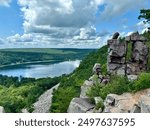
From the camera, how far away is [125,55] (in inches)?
1172

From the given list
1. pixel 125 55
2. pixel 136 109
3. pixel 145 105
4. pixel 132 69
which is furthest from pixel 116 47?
pixel 145 105

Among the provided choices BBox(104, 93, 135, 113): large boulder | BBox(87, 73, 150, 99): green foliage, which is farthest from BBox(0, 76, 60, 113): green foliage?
BBox(104, 93, 135, 113): large boulder

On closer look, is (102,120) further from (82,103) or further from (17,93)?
(17,93)

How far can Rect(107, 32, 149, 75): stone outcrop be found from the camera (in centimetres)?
2947

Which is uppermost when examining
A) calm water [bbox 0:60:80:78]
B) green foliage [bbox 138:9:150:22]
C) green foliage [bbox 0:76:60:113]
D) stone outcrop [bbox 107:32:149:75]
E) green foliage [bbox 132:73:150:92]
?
green foliage [bbox 138:9:150:22]

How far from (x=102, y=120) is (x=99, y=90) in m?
15.5

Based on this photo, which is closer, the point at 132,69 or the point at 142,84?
the point at 142,84

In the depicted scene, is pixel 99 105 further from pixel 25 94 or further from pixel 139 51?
pixel 25 94

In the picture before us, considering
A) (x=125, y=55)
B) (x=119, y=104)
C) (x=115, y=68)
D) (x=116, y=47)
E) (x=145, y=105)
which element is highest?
(x=116, y=47)

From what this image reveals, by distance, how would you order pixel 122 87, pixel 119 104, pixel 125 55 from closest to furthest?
pixel 119 104 < pixel 122 87 < pixel 125 55

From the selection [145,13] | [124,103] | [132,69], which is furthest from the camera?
[145,13]

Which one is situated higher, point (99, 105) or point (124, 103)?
point (124, 103)

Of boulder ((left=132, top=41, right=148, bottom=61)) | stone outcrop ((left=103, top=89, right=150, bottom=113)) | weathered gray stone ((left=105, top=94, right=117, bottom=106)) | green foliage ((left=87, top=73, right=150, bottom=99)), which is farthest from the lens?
boulder ((left=132, top=41, right=148, bottom=61))

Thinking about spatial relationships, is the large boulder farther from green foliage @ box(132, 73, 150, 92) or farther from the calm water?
the calm water
